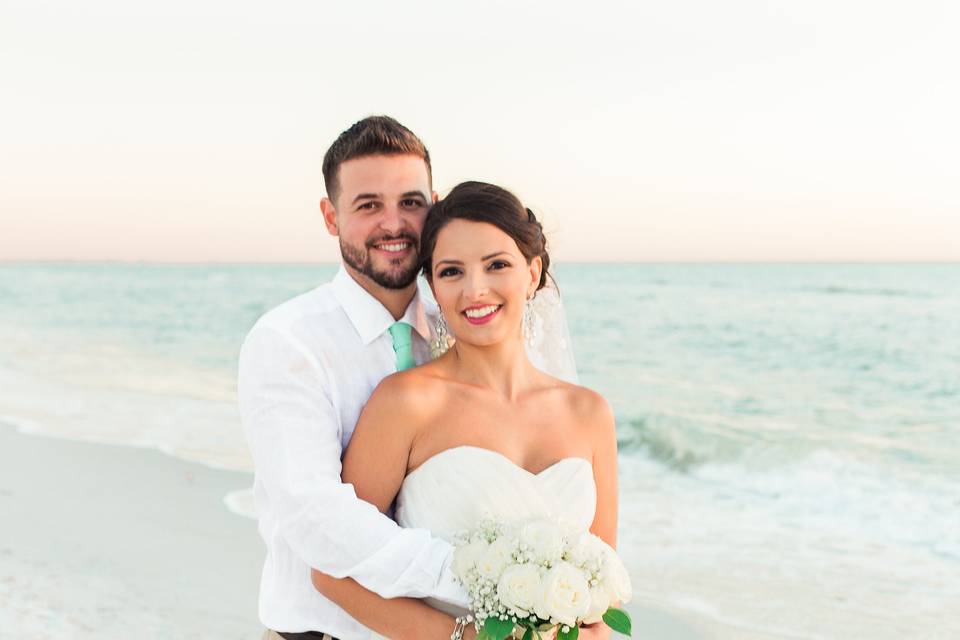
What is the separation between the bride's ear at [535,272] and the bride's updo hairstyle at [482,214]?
0.07m

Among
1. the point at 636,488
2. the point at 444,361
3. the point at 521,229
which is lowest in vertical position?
the point at 636,488

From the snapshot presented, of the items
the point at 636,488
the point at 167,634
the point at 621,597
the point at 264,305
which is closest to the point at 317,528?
the point at 621,597

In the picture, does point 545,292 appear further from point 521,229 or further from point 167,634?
point 167,634

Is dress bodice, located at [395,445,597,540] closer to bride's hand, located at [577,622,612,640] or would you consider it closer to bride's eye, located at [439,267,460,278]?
bride's hand, located at [577,622,612,640]

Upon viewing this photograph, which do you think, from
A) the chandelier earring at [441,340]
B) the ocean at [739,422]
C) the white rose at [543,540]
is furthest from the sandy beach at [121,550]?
the white rose at [543,540]

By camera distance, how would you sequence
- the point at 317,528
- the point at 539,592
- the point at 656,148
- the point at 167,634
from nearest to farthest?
the point at 539,592 < the point at 317,528 < the point at 167,634 < the point at 656,148

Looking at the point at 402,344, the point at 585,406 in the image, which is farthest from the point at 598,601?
the point at 402,344

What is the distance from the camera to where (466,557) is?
265 centimetres

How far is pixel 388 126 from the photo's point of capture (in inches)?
127

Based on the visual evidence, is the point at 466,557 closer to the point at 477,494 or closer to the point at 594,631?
the point at 477,494

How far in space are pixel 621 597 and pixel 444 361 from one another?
3.04ft

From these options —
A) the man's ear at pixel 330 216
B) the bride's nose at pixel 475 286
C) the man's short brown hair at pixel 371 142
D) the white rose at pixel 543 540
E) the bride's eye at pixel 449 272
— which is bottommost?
the white rose at pixel 543 540

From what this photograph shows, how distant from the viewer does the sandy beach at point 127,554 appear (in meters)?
5.82

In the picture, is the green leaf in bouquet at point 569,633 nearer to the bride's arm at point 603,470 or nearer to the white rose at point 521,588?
the white rose at point 521,588
